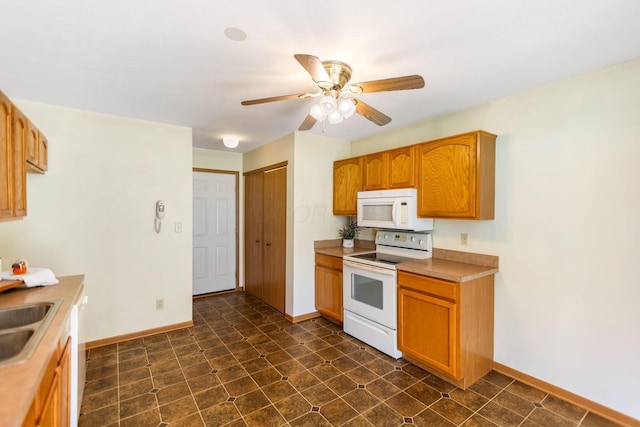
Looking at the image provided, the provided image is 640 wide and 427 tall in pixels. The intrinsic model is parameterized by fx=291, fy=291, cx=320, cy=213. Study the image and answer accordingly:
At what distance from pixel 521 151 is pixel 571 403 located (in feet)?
6.33

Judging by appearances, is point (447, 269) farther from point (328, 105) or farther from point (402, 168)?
point (328, 105)

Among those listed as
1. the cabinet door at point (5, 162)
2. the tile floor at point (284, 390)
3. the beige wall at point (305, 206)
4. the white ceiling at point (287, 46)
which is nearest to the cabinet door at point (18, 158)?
the cabinet door at point (5, 162)

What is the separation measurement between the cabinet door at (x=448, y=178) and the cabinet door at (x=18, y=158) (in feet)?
9.89

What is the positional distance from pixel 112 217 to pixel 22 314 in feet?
5.00

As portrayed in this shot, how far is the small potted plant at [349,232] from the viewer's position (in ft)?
12.8

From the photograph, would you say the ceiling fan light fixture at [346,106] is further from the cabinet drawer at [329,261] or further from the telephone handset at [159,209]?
the telephone handset at [159,209]

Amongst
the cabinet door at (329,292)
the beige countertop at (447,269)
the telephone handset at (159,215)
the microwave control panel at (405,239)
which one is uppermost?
the telephone handset at (159,215)

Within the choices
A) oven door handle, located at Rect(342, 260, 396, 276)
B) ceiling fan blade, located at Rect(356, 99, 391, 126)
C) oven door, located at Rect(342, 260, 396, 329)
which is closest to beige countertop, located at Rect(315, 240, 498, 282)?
oven door handle, located at Rect(342, 260, 396, 276)

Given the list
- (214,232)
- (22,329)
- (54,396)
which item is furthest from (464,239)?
(214,232)

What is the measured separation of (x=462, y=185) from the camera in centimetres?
249

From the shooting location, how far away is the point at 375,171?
3352mm

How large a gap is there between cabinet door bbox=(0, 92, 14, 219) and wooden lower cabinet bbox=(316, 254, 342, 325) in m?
2.73

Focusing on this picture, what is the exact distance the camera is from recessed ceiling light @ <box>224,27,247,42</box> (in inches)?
A: 62.3

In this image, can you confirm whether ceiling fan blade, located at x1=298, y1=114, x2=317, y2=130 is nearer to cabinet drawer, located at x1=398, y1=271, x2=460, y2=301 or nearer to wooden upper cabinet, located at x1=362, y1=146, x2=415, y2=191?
wooden upper cabinet, located at x1=362, y1=146, x2=415, y2=191
